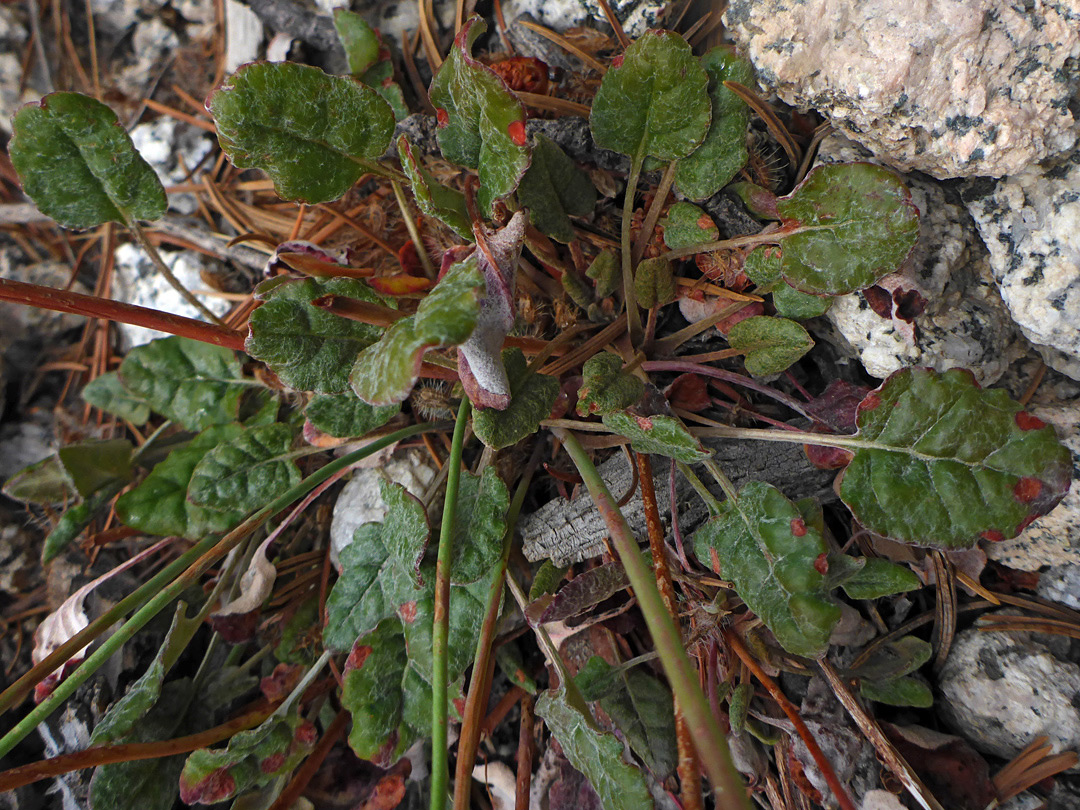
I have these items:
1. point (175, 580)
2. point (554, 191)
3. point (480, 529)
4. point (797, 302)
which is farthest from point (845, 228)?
point (175, 580)

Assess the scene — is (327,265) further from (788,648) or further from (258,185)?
(788,648)

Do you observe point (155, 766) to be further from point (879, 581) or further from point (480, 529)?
point (879, 581)

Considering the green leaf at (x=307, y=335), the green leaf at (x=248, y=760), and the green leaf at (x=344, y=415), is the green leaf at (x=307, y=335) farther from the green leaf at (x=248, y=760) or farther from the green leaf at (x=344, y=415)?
the green leaf at (x=248, y=760)

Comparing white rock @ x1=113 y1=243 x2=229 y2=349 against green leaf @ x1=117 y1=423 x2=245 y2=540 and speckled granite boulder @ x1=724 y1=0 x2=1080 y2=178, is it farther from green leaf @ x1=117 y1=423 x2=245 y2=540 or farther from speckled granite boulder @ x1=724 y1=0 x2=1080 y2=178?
speckled granite boulder @ x1=724 y1=0 x2=1080 y2=178

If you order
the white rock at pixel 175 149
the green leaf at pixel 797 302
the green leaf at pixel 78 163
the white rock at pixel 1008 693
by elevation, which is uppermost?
the white rock at pixel 175 149

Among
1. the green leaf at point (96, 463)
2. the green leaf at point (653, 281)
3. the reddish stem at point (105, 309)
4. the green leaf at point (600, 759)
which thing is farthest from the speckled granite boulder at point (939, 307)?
the green leaf at point (96, 463)

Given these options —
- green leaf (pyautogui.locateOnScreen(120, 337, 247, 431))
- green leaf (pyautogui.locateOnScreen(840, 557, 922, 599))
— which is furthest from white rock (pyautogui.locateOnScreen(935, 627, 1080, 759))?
green leaf (pyautogui.locateOnScreen(120, 337, 247, 431))
